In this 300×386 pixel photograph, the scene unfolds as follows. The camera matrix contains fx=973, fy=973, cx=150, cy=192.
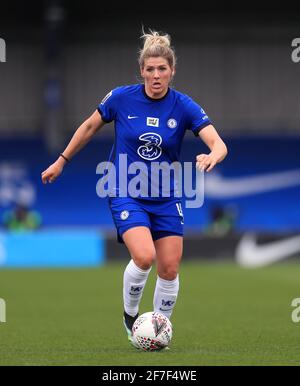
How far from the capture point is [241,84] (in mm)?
29766

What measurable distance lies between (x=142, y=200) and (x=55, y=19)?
20285mm

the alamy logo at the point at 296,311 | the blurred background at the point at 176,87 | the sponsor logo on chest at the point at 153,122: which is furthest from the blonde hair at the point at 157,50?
the blurred background at the point at 176,87

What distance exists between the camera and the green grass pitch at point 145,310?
7094 millimetres

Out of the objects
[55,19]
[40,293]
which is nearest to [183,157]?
[55,19]

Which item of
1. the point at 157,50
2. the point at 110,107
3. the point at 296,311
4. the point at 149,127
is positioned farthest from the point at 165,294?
the point at 296,311

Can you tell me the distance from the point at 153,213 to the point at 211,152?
2.35 feet

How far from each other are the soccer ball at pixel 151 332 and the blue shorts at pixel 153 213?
0.64 m

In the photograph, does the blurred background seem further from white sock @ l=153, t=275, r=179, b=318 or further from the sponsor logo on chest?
the sponsor logo on chest

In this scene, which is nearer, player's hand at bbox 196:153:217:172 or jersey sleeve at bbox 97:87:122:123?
player's hand at bbox 196:153:217:172

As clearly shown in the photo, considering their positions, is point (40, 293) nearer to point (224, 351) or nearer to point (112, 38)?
point (224, 351)

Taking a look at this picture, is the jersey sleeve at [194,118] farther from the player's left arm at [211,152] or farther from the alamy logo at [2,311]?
the alamy logo at [2,311]

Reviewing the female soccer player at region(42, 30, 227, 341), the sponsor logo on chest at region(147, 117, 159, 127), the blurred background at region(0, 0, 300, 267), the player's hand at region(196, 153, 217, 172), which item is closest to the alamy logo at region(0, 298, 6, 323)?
the female soccer player at region(42, 30, 227, 341)

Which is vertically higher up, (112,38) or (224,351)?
(112,38)

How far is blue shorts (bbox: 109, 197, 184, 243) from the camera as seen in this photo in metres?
7.48
